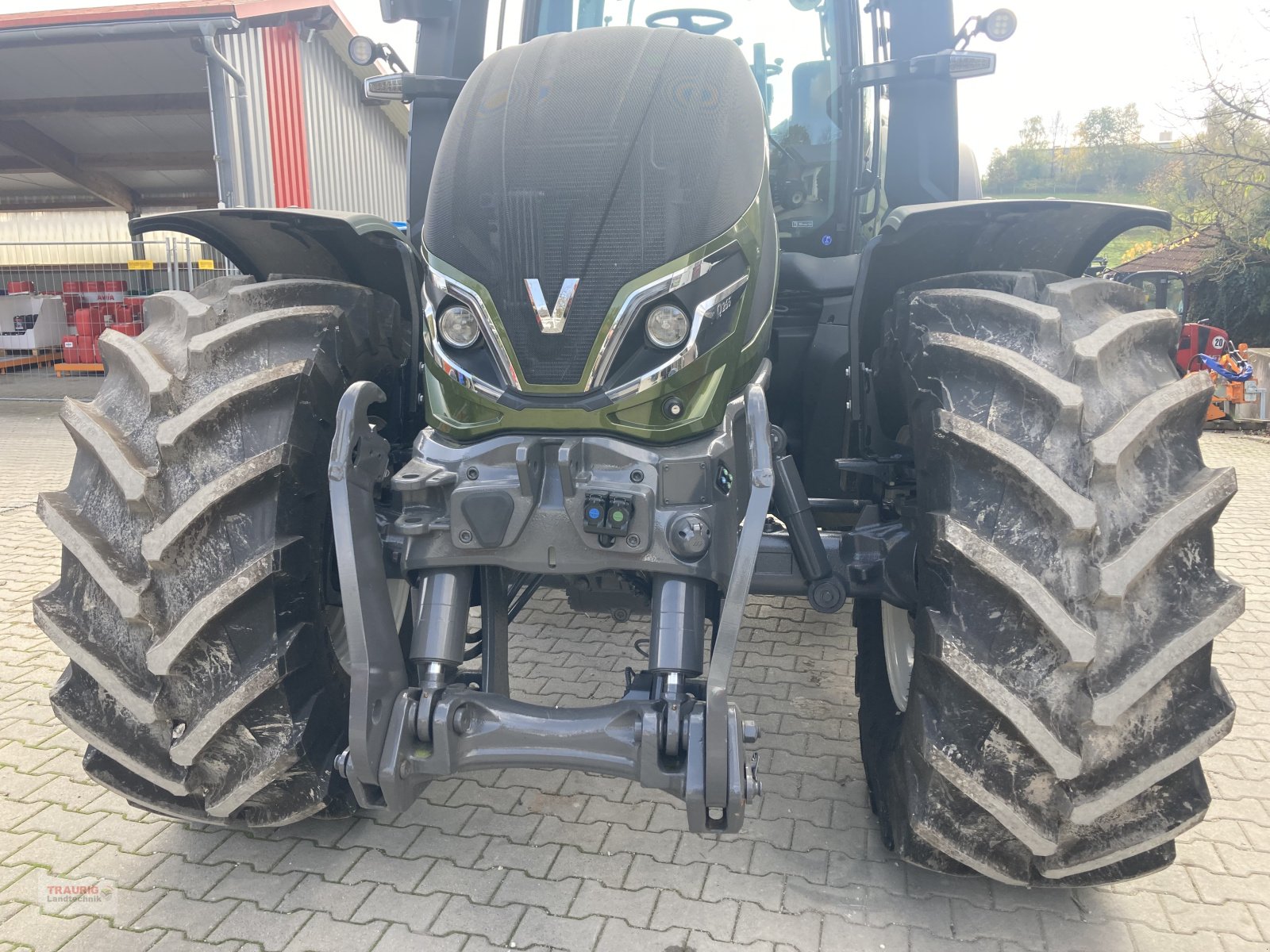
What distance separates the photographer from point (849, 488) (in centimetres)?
307

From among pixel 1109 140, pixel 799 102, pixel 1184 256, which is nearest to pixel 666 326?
pixel 799 102

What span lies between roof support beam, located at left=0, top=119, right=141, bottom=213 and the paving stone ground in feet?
56.3

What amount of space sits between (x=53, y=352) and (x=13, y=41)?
7218mm

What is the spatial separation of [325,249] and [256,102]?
33.8ft

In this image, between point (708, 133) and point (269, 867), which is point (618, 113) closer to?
point (708, 133)

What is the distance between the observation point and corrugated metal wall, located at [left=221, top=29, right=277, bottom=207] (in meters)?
11.4

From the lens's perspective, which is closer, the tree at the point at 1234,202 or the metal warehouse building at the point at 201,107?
the metal warehouse building at the point at 201,107

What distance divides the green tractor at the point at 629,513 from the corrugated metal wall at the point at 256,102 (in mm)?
10124

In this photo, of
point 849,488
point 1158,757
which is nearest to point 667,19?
point 849,488

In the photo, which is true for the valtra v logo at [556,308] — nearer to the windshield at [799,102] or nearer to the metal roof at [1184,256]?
the windshield at [799,102]

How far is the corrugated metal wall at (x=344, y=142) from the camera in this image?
13.2 meters

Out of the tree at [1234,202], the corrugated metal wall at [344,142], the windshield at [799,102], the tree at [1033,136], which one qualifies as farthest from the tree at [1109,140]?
the windshield at [799,102]

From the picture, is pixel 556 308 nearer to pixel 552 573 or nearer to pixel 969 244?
pixel 552 573

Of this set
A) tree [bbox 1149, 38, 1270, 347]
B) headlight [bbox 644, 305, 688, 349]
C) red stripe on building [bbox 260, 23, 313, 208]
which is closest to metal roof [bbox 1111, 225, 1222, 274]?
tree [bbox 1149, 38, 1270, 347]
